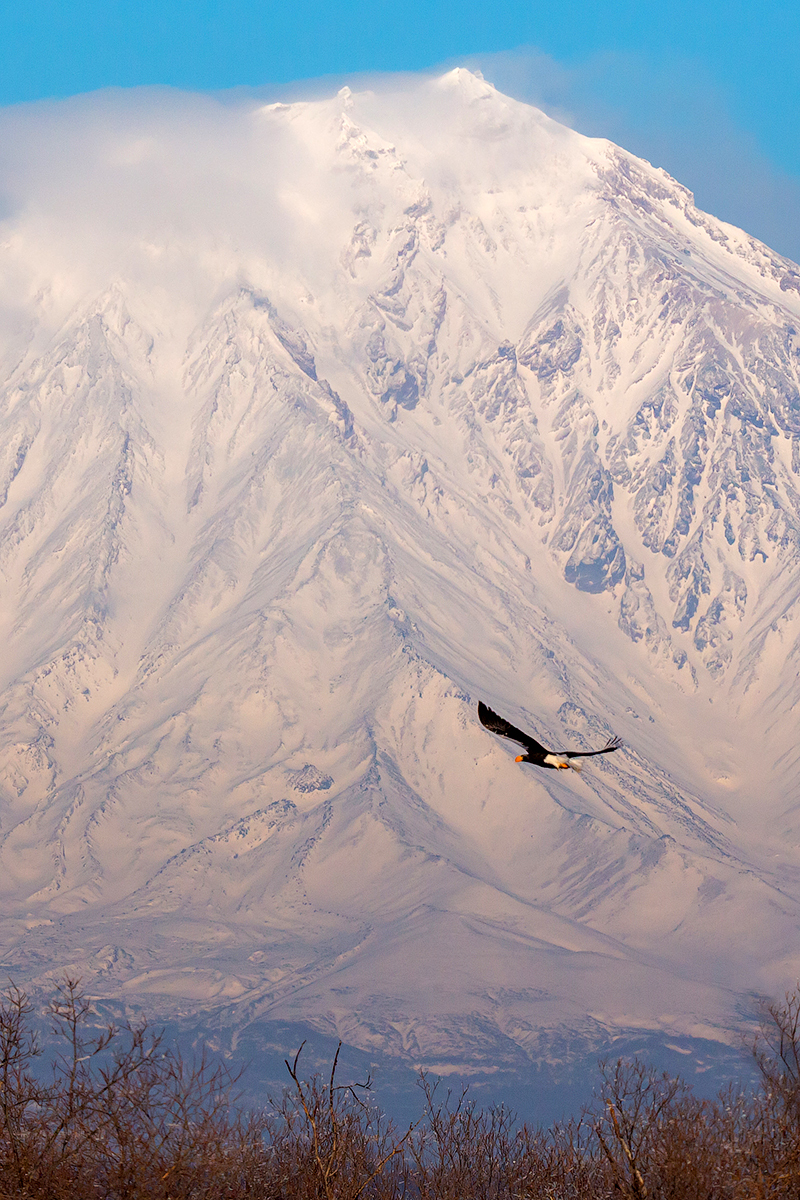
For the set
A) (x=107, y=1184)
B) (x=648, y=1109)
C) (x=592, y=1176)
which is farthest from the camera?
(x=592, y=1176)

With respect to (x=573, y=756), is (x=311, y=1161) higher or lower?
lower

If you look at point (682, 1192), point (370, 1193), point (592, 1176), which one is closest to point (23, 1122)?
point (682, 1192)

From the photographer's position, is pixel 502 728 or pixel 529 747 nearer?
pixel 502 728

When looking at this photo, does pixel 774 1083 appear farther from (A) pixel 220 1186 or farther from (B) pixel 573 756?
(B) pixel 573 756

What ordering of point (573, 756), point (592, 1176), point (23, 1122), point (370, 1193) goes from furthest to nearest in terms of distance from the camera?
1. point (370, 1193)
2. point (592, 1176)
3. point (23, 1122)
4. point (573, 756)

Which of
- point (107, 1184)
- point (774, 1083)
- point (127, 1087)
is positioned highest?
point (774, 1083)

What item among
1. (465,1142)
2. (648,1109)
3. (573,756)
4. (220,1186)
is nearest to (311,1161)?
(465,1142)

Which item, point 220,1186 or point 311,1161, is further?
point 311,1161

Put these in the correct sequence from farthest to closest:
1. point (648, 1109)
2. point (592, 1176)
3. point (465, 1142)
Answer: point (465, 1142) → point (592, 1176) → point (648, 1109)

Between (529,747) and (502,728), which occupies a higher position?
(502,728)

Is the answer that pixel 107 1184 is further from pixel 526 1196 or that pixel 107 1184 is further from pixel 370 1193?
pixel 370 1193
